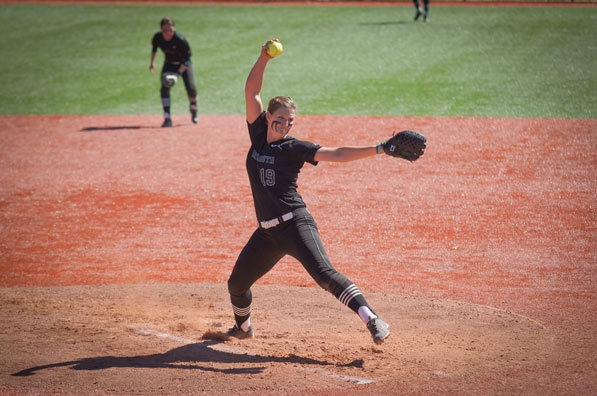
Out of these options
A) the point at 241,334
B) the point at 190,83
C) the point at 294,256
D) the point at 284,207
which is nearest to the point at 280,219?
the point at 284,207

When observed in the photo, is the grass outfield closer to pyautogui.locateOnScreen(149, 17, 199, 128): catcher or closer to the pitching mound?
pyautogui.locateOnScreen(149, 17, 199, 128): catcher

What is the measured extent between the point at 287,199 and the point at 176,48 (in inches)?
387

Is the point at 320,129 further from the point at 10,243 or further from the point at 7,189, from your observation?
the point at 10,243

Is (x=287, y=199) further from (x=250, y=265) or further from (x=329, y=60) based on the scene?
(x=329, y=60)

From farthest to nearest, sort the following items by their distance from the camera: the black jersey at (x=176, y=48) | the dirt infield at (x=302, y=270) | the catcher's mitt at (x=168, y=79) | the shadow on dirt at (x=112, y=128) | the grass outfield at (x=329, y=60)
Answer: the grass outfield at (x=329, y=60) < the shadow on dirt at (x=112, y=128) < the black jersey at (x=176, y=48) < the catcher's mitt at (x=168, y=79) < the dirt infield at (x=302, y=270)

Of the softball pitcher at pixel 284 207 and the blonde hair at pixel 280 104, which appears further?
the blonde hair at pixel 280 104

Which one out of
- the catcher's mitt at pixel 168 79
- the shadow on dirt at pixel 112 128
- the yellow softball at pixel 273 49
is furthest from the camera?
the shadow on dirt at pixel 112 128

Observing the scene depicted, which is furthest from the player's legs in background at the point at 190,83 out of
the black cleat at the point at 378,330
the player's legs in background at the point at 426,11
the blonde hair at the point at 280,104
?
the player's legs in background at the point at 426,11

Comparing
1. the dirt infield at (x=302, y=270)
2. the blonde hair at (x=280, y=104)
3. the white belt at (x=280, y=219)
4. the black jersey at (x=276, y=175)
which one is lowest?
the dirt infield at (x=302, y=270)

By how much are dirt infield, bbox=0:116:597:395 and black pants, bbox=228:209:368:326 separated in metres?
0.54

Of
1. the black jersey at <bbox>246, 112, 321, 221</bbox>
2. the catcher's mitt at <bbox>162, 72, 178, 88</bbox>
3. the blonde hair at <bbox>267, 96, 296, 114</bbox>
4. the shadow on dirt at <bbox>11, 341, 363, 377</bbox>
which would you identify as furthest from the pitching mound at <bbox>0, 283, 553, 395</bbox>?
Result: the catcher's mitt at <bbox>162, 72, 178, 88</bbox>

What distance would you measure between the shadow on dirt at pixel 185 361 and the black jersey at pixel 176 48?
973 cm

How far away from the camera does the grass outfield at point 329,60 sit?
16812mm

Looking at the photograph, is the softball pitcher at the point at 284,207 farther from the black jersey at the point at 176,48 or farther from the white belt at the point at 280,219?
the black jersey at the point at 176,48
